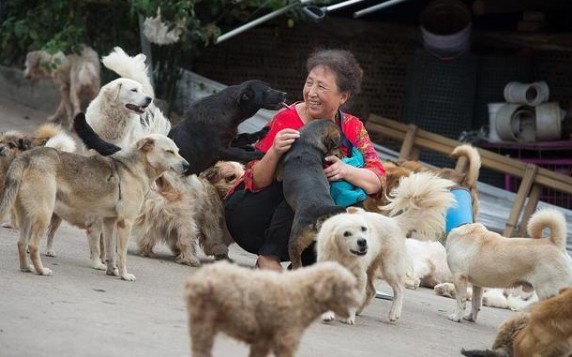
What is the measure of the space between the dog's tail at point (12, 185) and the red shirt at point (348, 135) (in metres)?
1.48

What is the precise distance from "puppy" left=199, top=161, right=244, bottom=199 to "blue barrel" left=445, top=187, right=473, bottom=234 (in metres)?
1.49

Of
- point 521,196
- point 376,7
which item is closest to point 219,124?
point 376,7

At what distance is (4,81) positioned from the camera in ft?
44.9

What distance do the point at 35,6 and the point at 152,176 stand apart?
684cm

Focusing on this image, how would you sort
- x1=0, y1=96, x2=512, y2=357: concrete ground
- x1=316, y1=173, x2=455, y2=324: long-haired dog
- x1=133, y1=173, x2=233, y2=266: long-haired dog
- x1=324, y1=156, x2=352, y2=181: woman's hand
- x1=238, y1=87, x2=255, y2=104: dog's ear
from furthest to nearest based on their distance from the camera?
1. x1=133, y1=173, x2=233, y2=266: long-haired dog
2. x1=238, y1=87, x2=255, y2=104: dog's ear
3. x1=324, y1=156, x2=352, y2=181: woman's hand
4. x1=316, y1=173, x2=455, y2=324: long-haired dog
5. x1=0, y1=96, x2=512, y2=357: concrete ground

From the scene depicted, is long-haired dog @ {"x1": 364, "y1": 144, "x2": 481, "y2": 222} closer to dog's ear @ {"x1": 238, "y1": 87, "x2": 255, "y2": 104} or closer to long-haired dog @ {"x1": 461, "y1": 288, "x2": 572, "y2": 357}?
dog's ear @ {"x1": 238, "y1": 87, "x2": 255, "y2": 104}

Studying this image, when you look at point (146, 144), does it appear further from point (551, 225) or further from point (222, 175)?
point (551, 225)

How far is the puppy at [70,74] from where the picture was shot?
12.2m

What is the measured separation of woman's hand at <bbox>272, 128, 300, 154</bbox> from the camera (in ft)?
22.1

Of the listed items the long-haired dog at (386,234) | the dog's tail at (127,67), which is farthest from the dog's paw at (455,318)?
the dog's tail at (127,67)

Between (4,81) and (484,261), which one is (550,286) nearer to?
(484,261)

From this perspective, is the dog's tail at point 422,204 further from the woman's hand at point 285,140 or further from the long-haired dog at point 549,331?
the long-haired dog at point 549,331

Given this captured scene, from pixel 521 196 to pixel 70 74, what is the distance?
4.71m

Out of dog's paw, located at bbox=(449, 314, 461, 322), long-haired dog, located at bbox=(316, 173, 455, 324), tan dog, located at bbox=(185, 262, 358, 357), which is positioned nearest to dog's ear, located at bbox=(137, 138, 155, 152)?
long-haired dog, located at bbox=(316, 173, 455, 324)
